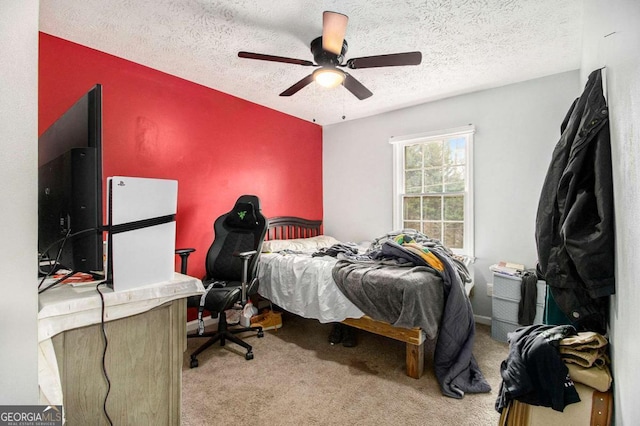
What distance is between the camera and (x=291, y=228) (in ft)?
13.8

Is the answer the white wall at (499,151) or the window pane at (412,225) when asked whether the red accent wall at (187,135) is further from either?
the window pane at (412,225)

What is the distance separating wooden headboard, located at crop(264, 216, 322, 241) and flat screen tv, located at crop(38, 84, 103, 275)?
2.63m

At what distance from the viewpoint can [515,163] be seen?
3064 millimetres

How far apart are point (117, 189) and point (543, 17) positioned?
285 centimetres

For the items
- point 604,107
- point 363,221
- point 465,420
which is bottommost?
point 465,420

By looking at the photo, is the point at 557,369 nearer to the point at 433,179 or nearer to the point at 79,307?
the point at 79,307

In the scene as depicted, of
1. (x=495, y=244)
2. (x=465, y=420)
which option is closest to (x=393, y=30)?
(x=495, y=244)

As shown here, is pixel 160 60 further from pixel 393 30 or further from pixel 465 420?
pixel 465 420

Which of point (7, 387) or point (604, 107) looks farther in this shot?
point (604, 107)

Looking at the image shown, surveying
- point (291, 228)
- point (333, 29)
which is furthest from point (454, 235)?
point (333, 29)

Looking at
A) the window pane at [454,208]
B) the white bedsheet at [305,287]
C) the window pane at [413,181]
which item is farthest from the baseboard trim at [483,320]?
the white bedsheet at [305,287]

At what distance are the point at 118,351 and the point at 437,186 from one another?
140 inches

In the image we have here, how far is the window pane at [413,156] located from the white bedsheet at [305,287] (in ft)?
6.20

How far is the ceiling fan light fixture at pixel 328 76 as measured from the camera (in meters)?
2.17
